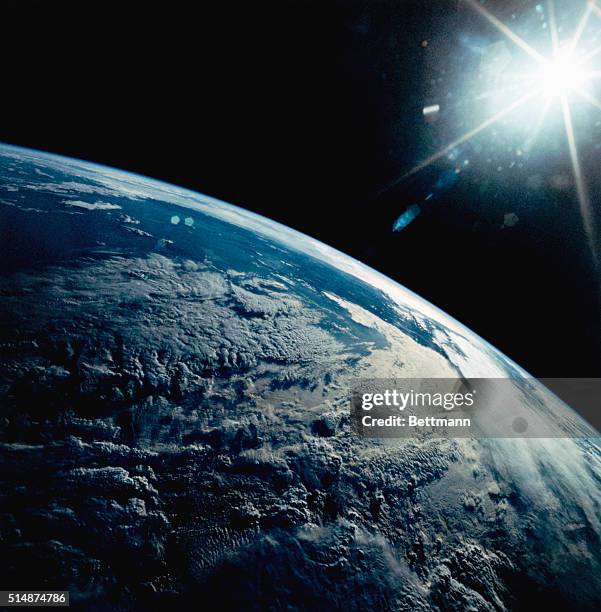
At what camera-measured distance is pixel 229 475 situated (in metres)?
2.22

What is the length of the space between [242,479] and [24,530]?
135cm

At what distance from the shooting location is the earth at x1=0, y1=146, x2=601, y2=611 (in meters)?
1.58

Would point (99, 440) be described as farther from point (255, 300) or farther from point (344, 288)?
point (344, 288)

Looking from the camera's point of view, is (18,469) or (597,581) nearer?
(18,469)

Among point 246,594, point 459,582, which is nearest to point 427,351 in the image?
point 459,582

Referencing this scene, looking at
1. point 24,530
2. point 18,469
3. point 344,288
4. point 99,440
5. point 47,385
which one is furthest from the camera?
point 344,288

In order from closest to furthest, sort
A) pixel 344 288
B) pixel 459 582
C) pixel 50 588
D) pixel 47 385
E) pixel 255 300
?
pixel 50 588 < pixel 459 582 < pixel 47 385 < pixel 255 300 < pixel 344 288

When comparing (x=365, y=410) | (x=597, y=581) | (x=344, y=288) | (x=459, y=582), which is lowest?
(x=597, y=581)

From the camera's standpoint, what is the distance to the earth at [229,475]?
5.19ft

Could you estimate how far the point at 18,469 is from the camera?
70.9 inches

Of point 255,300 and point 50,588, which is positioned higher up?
point 255,300

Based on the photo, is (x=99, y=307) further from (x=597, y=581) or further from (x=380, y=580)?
(x=597, y=581)

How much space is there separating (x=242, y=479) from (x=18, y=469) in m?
1.60

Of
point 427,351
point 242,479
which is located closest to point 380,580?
point 242,479
